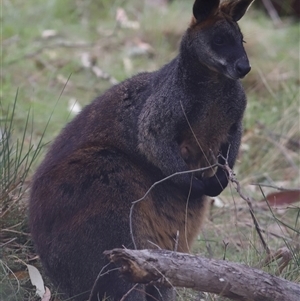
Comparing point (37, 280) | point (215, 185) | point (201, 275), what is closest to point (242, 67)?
point (215, 185)

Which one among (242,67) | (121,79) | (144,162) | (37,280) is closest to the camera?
(242,67)

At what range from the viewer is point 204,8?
4.17 metres

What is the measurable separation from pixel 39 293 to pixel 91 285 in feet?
1.13

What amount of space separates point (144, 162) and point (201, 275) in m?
1.15

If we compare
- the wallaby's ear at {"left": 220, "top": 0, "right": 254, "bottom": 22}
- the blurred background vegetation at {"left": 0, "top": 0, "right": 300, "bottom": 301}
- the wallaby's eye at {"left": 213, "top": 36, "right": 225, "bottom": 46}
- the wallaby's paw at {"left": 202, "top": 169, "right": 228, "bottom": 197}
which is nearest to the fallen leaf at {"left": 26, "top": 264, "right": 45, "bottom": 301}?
the blurred background vegetation at {"left": 0, "top": 0, "right": 300, "bottom": 301}

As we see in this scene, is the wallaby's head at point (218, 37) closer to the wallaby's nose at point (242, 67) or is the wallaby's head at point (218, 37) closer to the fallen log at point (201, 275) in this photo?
the wallaby's nose at point (242, 67)

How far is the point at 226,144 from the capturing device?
4.39m

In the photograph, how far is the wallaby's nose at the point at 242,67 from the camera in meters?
3.93

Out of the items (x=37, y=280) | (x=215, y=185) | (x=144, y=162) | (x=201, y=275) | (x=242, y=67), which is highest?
(x=242, y=67)

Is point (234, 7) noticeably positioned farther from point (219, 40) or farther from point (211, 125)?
point (211, 125)

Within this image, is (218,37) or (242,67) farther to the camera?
(218,37)

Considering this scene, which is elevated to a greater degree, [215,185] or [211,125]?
[211,125]

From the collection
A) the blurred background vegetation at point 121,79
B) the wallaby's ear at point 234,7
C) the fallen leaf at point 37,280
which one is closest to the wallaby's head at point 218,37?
the wallaby's ear at point 234,7

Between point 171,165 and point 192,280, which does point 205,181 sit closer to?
point 171,165
